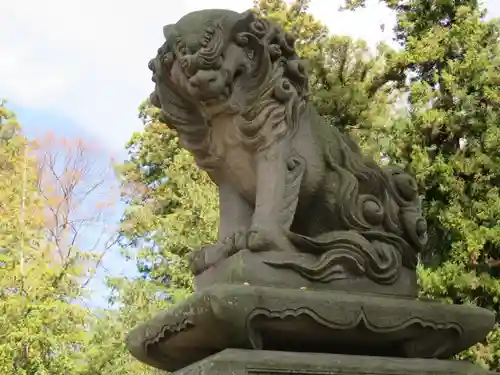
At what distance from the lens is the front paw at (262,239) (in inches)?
148

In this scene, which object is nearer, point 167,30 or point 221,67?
point 221,67

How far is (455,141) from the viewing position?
1387 cm

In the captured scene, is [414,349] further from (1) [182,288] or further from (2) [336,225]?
(1) [182,288]

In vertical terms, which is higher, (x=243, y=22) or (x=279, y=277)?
(x=243, y=22)

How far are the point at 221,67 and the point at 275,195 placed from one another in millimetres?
726

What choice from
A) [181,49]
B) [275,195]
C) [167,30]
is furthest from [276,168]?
[167,30]

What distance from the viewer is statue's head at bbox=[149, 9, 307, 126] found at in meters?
4.07

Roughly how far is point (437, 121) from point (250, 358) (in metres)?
10.7

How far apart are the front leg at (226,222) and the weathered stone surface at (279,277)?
2.8 inches

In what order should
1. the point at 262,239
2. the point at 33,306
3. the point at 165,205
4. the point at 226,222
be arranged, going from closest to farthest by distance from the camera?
the point at 262,239, the point at 226,222, the point at 33,306, the point at 165,205

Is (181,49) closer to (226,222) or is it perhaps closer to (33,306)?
(226,222)

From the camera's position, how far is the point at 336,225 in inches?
164

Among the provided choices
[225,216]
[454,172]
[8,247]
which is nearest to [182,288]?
[8,247]

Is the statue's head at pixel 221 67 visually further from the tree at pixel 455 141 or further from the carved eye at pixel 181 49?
the tree at pixel 455 141
